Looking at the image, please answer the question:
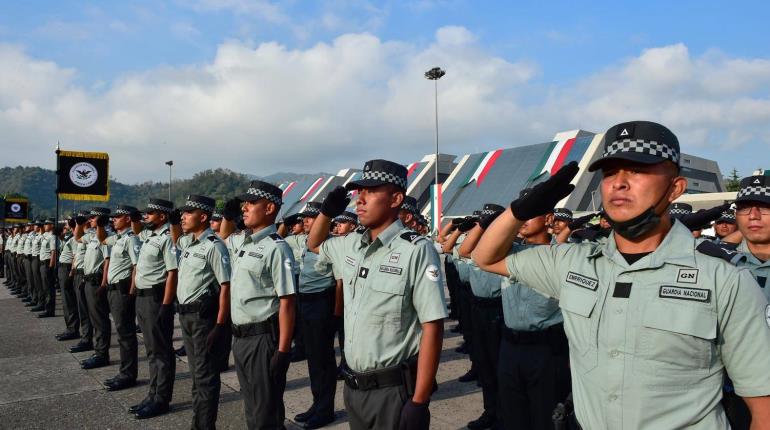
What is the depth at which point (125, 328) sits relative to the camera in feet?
21.3

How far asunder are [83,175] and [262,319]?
9.36 meters

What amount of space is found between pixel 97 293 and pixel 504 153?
4007 centimetres

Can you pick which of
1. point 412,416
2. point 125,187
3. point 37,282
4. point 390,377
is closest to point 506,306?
point 390,377

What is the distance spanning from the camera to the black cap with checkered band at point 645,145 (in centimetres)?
186

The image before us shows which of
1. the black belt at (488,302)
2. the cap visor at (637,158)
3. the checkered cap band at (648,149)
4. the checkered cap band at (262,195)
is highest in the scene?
the checkered cap band at (648,149)

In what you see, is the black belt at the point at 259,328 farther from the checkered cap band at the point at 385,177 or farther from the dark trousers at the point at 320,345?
the checkered cap band at the point at 385,177

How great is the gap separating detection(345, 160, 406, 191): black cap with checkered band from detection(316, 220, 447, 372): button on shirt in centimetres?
34

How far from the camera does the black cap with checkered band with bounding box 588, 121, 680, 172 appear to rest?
73.0 inches

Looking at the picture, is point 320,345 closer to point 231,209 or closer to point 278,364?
point 278,364

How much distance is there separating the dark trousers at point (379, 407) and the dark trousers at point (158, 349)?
3376mm

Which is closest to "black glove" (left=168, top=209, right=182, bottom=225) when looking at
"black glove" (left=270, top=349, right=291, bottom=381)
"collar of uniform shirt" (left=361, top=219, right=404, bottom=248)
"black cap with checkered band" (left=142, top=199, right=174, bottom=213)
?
"black cap with checkered band" (left=142, top=199, right=174, bottom=213)

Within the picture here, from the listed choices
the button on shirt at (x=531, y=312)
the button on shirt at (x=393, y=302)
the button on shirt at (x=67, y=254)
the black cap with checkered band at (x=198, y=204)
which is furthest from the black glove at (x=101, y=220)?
the button on shirt at (x=531, y=312)

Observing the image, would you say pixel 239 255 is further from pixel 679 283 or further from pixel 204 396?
pixel 679 283

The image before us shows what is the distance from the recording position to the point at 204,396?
4.62 m
